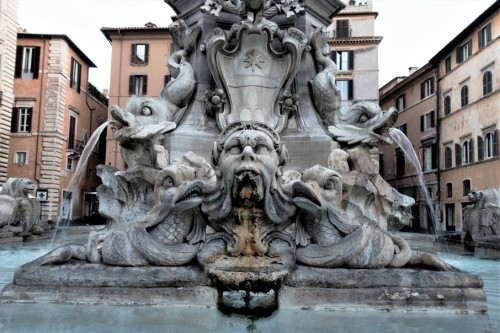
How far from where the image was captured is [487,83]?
90.4 feet

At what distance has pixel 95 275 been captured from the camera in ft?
10.5

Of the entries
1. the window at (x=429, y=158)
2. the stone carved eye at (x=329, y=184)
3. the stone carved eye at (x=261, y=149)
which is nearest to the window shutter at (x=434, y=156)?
the window at (x=429, y=158)

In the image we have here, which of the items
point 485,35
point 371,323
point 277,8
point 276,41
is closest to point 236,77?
point 276,41

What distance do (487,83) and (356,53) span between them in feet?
30.0

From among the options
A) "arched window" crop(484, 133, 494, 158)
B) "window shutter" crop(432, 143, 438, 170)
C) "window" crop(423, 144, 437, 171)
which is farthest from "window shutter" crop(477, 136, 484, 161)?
"window" crop(423, 144, 437, 171)

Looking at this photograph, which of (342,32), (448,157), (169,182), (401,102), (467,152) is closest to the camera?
(169,182)

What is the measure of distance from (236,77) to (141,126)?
1360mm

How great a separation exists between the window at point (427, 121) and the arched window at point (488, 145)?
699 centimetres

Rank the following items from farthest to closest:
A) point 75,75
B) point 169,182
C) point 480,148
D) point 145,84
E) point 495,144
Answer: point 145,84, point 75,75, point 480,148, point 495,144, point 169,182

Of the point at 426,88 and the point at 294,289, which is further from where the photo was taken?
the point at 426,88

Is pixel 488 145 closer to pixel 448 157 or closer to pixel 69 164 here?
pixel 448 157

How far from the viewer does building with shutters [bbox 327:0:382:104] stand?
1289 inches

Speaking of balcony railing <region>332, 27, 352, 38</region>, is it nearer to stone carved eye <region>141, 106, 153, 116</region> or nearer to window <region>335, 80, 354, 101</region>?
window <region>335, 80, 354, 101</region>

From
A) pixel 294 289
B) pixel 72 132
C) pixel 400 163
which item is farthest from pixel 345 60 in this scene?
pixel 294 289
